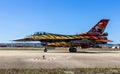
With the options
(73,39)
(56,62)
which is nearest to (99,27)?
(73,39)

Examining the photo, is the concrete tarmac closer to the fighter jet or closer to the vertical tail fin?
the fighter jet

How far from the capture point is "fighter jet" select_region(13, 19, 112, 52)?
4784 cm

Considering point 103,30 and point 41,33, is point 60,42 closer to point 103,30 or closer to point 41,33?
point 41,33

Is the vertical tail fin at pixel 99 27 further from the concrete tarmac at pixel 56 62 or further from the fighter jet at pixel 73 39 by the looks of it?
the concrete tarmac at pixel 56 62

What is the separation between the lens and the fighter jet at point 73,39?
47.8 metres

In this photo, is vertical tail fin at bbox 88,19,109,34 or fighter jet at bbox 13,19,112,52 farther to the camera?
vertical tail fin at bbox 88,19,109,34

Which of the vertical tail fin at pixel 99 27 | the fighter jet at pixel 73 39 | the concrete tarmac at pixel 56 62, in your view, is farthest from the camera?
the vertical tail fin at pixel 99 27

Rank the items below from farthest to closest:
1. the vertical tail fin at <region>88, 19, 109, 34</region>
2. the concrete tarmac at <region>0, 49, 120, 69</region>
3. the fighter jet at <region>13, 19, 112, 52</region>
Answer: the vertical tail fin at <region>88, 19, 109, 34</region>
the fighter jet at <region>13, 19, 112, 52</region>
the concrete tarmac at <region>0, 49, 120, 69</region>

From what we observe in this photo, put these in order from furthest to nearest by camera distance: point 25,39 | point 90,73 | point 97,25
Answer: point 97,25 → point 25,39 → point 90,73

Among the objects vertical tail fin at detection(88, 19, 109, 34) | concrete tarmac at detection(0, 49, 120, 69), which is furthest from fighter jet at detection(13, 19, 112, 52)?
concrete tarmac at detection(0, 49, 120, 69)

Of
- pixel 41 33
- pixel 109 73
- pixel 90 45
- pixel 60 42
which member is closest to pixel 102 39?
pixel 90 45

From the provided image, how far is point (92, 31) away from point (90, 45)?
3016mm

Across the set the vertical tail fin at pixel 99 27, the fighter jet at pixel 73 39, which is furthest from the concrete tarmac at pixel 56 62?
the vertical tail fin at pixel 99 27

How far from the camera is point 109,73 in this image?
15477 mm
